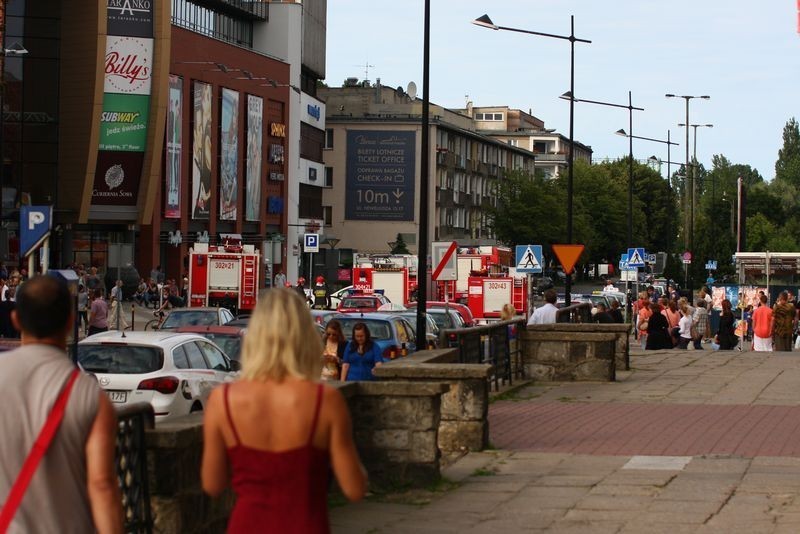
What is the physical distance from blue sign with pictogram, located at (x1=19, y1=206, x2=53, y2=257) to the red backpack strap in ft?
57.8

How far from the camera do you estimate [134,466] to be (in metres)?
7.34

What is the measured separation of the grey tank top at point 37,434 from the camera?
15.3 ft

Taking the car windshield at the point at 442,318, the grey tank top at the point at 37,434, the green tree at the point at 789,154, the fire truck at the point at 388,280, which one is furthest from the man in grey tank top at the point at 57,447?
the green tree at the point at 789,154

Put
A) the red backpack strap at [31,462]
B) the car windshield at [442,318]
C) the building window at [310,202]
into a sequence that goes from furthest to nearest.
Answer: the building window at [310,202] → the car windshield at [442,318] → the red backpack strap at [31,462]

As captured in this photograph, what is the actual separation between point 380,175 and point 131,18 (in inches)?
1794

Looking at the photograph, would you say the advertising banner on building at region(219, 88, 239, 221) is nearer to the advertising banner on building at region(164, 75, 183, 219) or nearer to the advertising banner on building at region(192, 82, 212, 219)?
the advertising banner on building at region(192, 82, 212, 219)

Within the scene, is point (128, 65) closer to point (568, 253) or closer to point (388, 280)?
point (388, 280)

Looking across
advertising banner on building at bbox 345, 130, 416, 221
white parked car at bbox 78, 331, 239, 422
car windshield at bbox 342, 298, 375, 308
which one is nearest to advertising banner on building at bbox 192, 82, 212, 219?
car windshield at bbox 342, 298, 375, 308

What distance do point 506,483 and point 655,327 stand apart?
21835mm

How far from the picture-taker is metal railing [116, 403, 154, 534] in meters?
7.20

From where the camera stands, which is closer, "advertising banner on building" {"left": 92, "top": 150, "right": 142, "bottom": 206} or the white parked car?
the white parked car

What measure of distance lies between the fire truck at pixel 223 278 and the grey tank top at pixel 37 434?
45681 millimetres

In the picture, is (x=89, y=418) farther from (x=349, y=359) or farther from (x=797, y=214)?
(x=797, y=214)

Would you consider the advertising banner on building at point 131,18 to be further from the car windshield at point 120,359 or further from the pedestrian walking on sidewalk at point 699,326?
the car windshield at point 120,359
